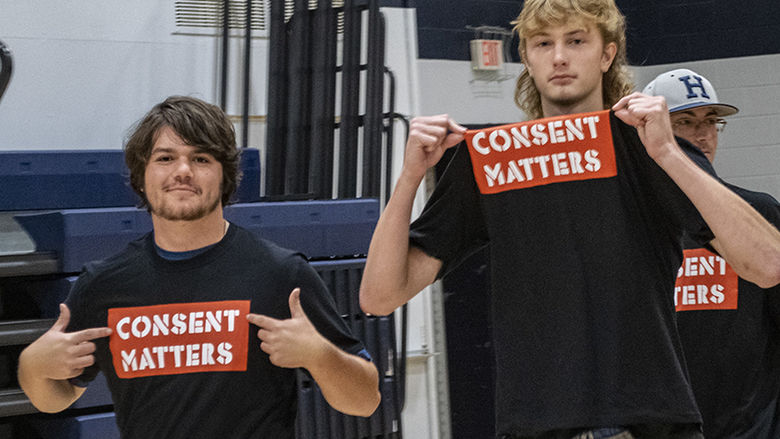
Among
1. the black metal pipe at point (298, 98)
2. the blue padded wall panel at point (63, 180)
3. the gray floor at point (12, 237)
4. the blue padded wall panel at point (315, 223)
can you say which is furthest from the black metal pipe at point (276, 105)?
the gray floor at point (12, 237)

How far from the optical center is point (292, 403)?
2.13 meters

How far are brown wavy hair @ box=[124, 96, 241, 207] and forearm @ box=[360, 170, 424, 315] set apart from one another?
503mm

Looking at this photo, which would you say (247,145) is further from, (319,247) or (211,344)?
(211,344)

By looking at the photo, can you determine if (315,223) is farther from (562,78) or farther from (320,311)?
(562,78)

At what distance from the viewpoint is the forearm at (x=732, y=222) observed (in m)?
1.72

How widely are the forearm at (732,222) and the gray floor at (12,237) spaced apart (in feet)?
8.10

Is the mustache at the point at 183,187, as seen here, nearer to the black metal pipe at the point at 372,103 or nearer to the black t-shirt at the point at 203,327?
the black t-shirt at the point at 203,327

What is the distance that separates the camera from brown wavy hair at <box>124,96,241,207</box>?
7.27ft

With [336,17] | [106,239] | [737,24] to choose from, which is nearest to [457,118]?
[336,17]

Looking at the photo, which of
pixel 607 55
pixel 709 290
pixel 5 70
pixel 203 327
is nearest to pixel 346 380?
pixel 203 327

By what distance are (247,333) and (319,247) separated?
5.72ft

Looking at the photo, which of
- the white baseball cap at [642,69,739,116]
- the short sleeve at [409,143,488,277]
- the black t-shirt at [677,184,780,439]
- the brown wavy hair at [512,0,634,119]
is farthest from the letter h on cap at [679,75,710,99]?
the short sleeve at [409,143,488,277]

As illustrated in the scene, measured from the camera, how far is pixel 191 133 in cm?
221

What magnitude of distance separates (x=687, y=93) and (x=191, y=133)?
156 centimetres
